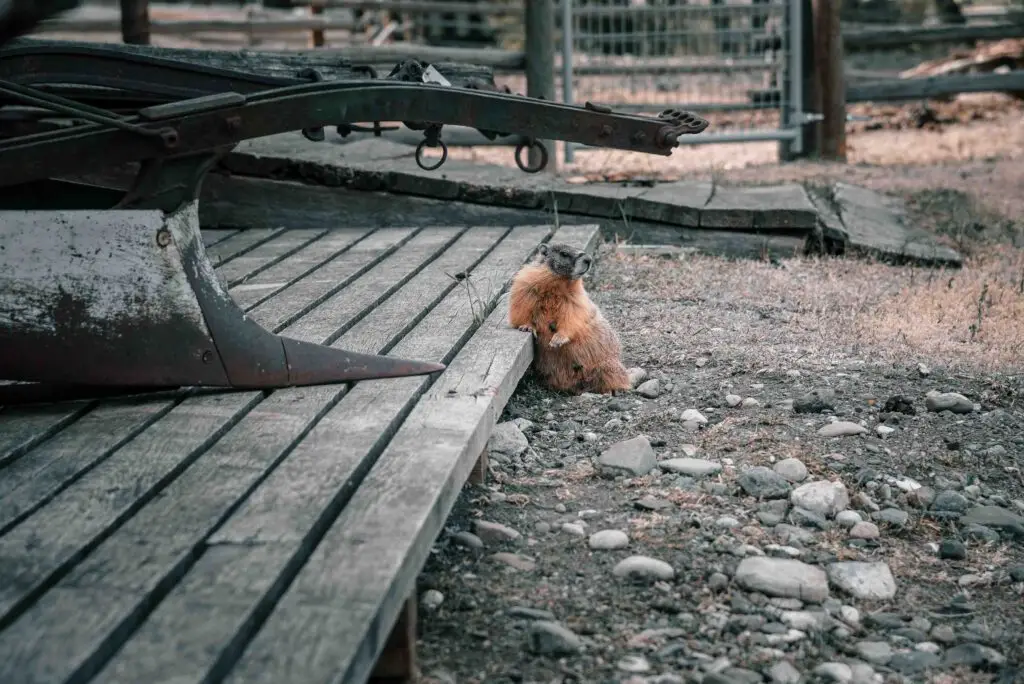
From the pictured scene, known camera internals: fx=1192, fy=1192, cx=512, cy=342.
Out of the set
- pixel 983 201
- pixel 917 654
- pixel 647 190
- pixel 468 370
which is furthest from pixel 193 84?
pixel 983 201

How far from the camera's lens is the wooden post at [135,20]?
9000 millimetres

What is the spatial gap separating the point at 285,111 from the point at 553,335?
1418mm

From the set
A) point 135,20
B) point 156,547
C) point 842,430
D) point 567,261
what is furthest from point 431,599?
point 135,20

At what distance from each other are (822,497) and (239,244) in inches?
147

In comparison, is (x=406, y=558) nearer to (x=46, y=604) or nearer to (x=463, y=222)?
(x=46, y=604)

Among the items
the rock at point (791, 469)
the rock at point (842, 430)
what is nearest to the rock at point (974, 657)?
the rock at point (791, 469)

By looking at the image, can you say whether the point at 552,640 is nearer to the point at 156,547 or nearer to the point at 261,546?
the point at 261,546

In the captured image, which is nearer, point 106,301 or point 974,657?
point 974,657

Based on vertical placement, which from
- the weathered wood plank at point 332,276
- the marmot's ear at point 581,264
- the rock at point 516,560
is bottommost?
the rock at point 516,560

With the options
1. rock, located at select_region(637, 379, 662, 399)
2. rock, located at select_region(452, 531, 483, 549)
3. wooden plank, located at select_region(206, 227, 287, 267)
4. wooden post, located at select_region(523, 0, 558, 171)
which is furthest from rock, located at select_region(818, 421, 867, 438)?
wooden post, located at select_region(523, 0, 558, 171)

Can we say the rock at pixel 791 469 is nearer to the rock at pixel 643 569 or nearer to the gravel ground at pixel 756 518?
the gravel ground at pixel 756 518

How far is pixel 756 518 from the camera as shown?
3.48m

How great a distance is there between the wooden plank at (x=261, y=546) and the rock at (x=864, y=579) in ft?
4.14

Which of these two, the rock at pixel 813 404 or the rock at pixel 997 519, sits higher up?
the rock at pixel 813 404
